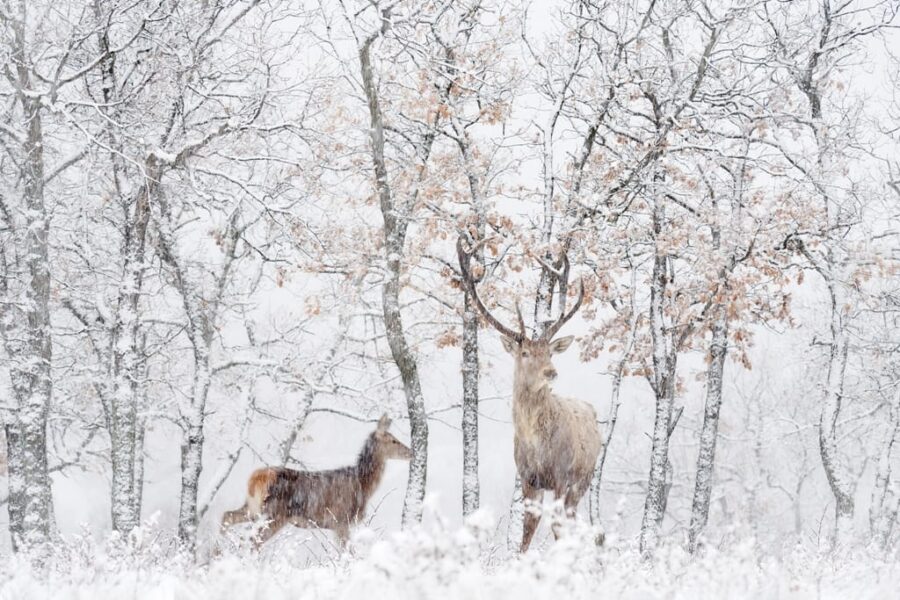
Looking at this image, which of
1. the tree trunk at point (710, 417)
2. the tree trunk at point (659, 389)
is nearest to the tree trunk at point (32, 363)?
the tree trunk at point (659, 389)

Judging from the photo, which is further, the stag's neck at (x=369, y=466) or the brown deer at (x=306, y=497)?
the stag's neck at (x=369, y=466)

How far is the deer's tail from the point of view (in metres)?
12.3

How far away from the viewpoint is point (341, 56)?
11.2 meters

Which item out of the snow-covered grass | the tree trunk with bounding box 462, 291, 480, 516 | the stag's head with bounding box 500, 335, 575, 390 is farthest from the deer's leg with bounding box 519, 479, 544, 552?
the snow-covered grass

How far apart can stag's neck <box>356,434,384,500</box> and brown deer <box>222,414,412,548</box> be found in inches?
0.6

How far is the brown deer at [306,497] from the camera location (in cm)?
1234

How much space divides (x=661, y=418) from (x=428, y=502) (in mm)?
10374

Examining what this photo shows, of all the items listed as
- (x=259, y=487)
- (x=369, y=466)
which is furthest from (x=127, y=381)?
(x=369, y=466)

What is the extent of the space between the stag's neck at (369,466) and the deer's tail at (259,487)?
4.98 feet

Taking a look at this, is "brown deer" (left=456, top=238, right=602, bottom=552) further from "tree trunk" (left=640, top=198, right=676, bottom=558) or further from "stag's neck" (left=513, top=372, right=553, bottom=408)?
"tree trunk" (left=640, top=198, right=676, bottom=558)

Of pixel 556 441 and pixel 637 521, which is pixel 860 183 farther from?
pixel 637 521

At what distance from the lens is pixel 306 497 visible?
12.7 meters

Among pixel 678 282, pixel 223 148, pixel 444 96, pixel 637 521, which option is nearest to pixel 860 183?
pixel 678 282

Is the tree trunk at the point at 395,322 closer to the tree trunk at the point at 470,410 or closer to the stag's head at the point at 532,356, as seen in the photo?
the tree trunk at the point at 470,410
